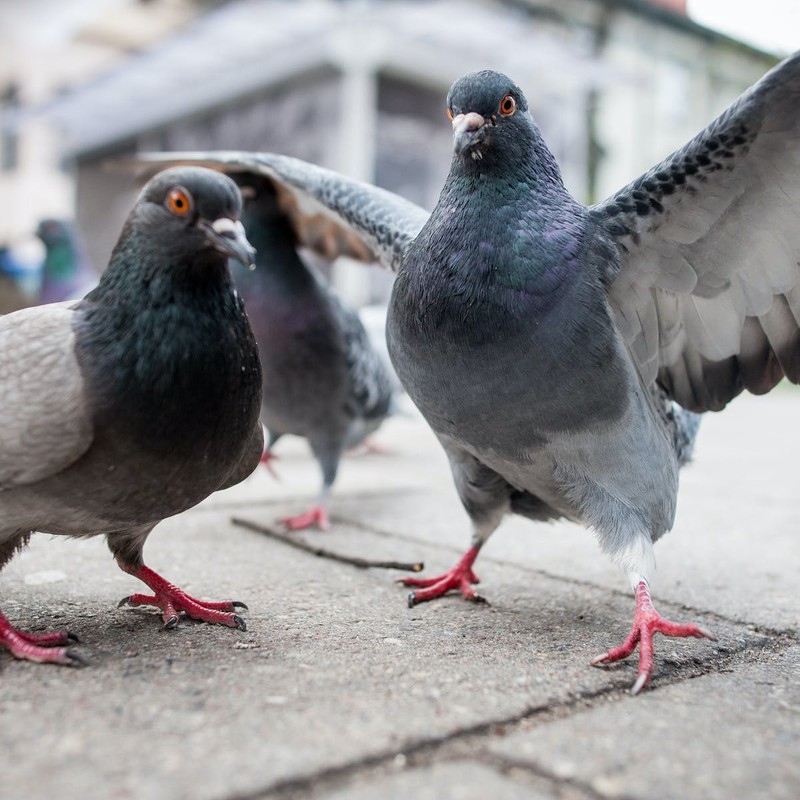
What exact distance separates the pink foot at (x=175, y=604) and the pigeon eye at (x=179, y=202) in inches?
39.6

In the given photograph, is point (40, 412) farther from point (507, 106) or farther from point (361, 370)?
point (361, 370)

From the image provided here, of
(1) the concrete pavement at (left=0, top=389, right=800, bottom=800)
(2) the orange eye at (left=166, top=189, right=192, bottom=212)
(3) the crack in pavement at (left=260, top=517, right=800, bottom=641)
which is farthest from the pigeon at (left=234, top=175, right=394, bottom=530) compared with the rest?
(2) the orange eye at (left=166, top=189, right=192, bottom=212)

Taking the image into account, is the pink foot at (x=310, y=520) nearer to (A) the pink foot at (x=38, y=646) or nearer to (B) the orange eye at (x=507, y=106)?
(A) the pink foot at (x=38, y=646)

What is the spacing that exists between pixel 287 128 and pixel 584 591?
37.4ft

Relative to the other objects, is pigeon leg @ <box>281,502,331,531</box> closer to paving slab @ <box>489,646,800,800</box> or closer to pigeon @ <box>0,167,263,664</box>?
pigeon @ <box>0,167,263,664</box>

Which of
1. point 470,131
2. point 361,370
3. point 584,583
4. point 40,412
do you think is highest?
point 470,131

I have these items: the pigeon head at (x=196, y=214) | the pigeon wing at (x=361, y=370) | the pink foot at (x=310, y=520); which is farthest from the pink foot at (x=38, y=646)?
the pigeon wing at (x=361, y=370)

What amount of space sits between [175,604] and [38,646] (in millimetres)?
429

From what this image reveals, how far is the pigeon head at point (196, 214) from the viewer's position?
2.17 m

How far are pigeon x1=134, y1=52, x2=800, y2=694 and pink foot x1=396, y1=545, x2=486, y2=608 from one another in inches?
2.4

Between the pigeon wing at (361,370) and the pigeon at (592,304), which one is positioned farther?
the pigeon wing at (361,370)

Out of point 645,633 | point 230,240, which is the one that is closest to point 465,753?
point 645,633

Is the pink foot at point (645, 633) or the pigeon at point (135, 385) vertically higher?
the pigeon at point (135, 385)

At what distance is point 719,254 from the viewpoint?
265 centimetres
